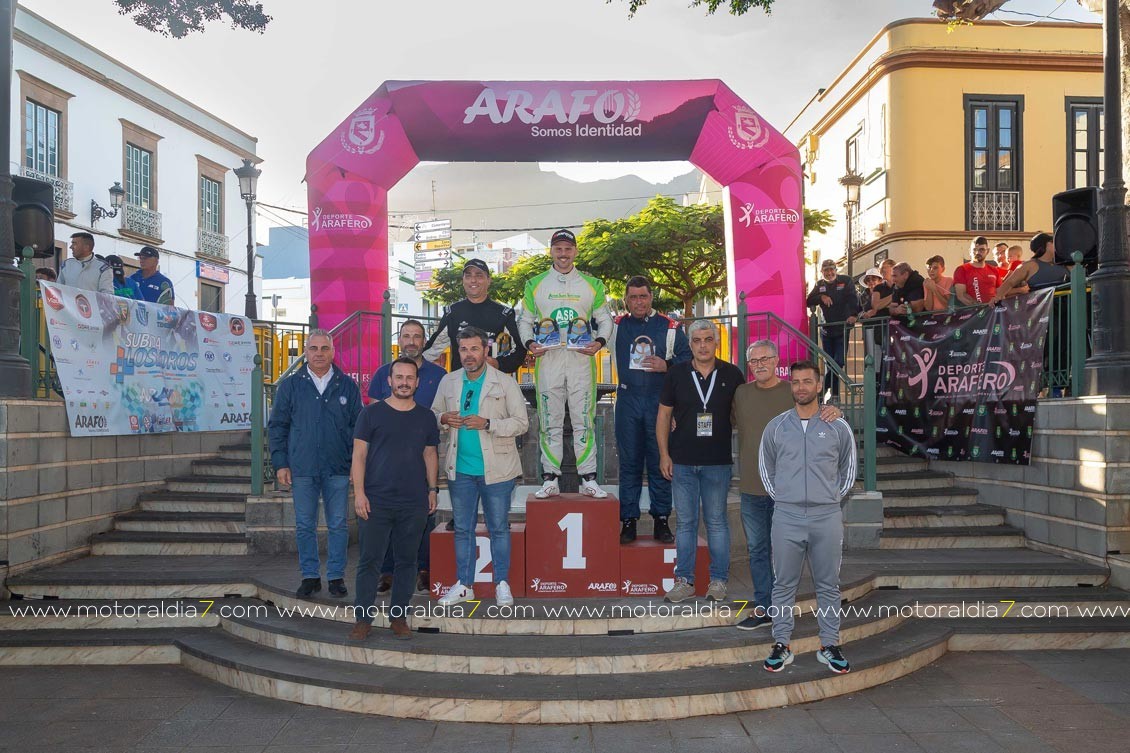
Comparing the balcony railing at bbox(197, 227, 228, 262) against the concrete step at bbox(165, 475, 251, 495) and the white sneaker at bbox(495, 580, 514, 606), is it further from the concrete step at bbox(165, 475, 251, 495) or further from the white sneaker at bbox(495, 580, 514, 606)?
the white sneaker at bbox(495, 580, 514, 606)

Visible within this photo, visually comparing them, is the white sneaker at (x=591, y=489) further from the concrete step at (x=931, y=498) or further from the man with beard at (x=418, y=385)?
the concrete step at (x=931, y=498)

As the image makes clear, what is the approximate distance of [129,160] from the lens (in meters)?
24.8

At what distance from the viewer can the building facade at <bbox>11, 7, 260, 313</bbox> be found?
834 inches

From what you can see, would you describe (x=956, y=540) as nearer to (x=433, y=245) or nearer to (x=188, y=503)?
(x=188, y=503)

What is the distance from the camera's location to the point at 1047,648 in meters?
6.48

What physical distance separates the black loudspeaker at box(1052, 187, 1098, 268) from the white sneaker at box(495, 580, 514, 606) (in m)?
5.82

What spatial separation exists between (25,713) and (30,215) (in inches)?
176

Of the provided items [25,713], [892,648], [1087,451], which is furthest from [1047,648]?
[25,713]

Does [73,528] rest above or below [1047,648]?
above

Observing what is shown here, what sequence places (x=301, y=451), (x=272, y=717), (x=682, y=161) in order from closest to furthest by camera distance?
1. (x=272, y=717)
2. (x=301, y=451)
3. (x=682, y=161)

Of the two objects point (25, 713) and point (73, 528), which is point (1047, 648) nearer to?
point (25, 713)

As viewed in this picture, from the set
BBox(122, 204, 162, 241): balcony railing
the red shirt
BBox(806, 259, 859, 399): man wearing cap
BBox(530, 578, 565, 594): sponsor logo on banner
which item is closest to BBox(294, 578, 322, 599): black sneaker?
BBox(530, 578, 565, 594): sponsor logo on banner

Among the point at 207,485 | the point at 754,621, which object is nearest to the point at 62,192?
the point at 207,485

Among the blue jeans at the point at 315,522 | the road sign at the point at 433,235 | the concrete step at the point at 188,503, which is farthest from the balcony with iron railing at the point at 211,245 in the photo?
the road sign at the point at 433,235
